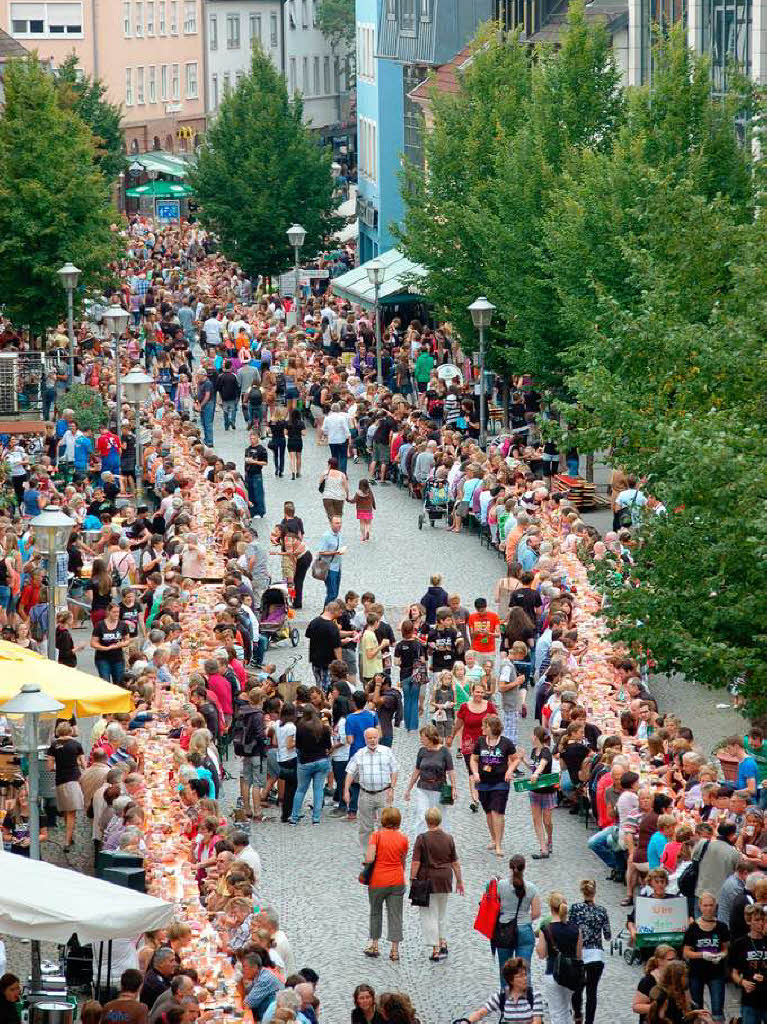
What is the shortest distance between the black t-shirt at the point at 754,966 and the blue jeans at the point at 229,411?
27.7 meters

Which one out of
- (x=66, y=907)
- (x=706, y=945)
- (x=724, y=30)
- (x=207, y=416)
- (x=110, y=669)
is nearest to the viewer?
(x=66, y=907)

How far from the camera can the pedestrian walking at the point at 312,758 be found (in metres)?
20.0

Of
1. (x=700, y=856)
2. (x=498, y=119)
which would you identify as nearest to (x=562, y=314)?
(x=498, y=119)

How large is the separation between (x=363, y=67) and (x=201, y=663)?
178 ft

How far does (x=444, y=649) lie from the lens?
23.4 m

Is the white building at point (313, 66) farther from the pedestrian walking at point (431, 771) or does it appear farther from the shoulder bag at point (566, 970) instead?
the shoulder bag at point (566, 970)

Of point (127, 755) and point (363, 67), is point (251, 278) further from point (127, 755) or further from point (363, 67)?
point (127, 755)

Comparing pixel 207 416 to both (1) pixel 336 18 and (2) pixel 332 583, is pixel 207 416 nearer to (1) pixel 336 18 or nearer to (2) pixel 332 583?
(2) pixel 332 583

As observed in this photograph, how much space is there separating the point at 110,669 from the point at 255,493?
31.1 feet

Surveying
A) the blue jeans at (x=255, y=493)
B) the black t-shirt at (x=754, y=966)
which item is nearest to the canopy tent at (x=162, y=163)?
the blue jeans at (x=255, y=493)

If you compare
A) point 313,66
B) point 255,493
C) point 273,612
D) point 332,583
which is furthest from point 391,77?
point 313,66

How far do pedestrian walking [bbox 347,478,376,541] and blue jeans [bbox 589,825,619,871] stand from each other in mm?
13066

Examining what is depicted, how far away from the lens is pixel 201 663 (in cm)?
2227

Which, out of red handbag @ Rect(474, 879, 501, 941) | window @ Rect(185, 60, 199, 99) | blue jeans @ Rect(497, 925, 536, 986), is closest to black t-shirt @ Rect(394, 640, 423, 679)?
red handbag @ Rect(474, 879, 501, 941)
